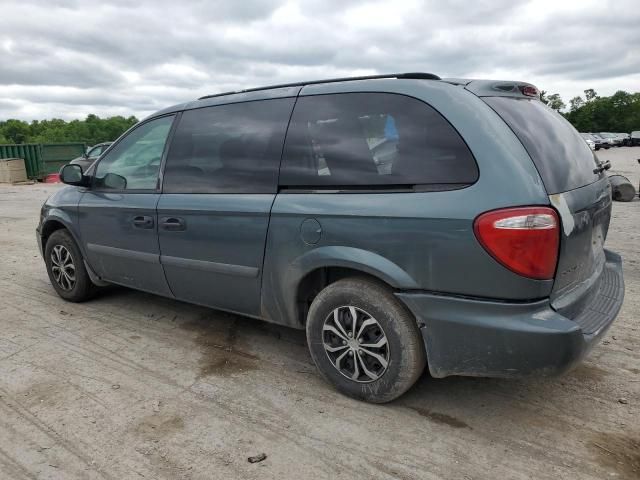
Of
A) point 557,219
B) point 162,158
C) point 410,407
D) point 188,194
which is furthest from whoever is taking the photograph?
point 162,158

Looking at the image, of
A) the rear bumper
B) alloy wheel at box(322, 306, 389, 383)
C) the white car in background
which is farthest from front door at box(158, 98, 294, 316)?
the white car in background

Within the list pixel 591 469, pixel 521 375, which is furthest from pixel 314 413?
pixel 591 469

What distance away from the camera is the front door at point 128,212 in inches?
148

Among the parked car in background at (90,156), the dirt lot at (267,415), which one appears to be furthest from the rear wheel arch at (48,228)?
the parked car in background at (90,156)

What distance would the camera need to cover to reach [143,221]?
3.76 meters

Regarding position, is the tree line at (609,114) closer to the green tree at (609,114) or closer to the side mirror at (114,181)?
the green tree at (609,114)

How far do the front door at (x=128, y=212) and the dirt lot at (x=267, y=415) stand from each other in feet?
1.73

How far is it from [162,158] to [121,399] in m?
1.75

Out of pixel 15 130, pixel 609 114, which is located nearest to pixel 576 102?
pixel 609 114

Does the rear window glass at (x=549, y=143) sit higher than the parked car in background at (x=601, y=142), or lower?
higher

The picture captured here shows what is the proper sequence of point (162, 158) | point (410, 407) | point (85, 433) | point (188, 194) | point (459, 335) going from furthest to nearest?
point (162, 158) < point (188, 194) < point (410, 407) < point (85, 433) < point (459, 335)

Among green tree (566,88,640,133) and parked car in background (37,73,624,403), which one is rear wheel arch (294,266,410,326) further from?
green tree (566,88,640,133)

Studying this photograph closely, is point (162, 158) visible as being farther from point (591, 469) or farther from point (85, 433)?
point (591, 469)

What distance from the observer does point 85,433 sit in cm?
264
